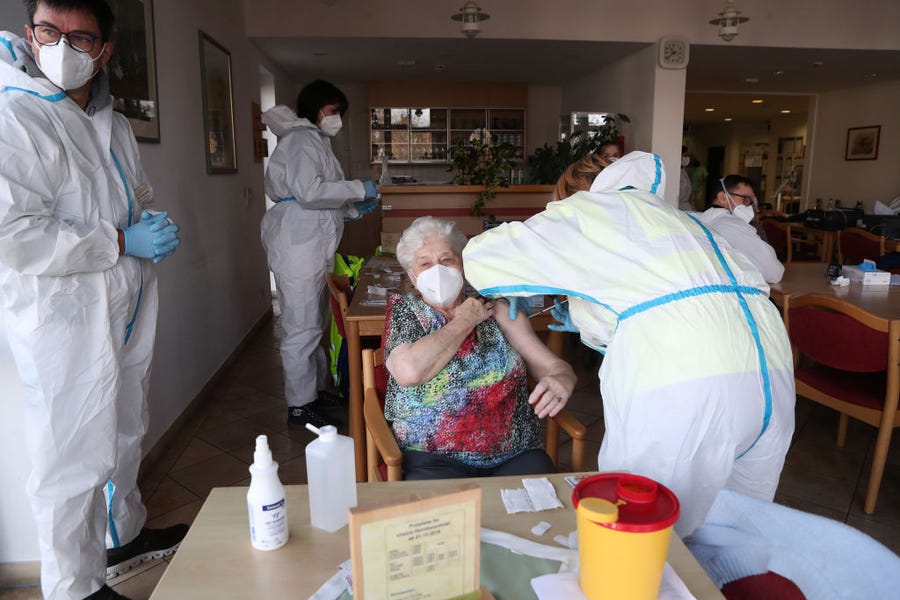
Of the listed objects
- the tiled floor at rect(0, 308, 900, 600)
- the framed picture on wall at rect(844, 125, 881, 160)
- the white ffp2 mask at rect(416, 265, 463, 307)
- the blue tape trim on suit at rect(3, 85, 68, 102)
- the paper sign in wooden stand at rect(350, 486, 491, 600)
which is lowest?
the tiled floor at rect(0, 308, 900, 600)

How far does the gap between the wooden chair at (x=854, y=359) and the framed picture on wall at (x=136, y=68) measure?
113 inches

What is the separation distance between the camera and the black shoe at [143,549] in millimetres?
2084

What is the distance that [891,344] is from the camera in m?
2.32

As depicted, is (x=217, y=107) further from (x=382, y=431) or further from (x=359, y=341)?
(x=382, y=431)

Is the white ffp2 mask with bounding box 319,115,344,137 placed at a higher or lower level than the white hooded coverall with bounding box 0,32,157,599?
higher

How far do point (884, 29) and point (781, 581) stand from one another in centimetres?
695

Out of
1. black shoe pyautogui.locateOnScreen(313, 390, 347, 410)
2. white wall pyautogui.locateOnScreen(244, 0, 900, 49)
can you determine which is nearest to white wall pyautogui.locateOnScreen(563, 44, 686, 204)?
white wall pyautogui.locateOnScreen(244, 0, 900, 49)

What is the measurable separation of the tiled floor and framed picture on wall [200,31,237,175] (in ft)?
4.64

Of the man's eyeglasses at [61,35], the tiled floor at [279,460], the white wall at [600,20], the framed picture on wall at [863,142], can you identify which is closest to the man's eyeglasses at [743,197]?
the tiled floor at [279,460]

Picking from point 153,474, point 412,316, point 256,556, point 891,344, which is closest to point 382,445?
point 412,316

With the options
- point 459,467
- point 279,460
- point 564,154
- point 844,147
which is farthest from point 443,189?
point 844,147

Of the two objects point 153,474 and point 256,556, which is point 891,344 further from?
point 153,474

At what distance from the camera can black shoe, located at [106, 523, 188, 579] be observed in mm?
2084

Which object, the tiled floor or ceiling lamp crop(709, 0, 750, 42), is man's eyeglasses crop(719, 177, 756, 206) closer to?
the tiled floor
